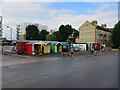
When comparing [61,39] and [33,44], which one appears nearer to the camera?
[33,44]

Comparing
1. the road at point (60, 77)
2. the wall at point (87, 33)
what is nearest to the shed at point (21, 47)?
the road at point (60, 77)

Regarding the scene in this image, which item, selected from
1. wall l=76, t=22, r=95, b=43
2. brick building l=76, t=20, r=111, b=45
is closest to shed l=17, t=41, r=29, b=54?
brick building l=76, t=20, r=111, b=45

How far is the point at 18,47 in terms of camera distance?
21344 mm

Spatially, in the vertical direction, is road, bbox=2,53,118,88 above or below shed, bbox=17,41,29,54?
below

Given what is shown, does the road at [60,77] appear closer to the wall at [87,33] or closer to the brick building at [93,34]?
the brick building at [93,34]

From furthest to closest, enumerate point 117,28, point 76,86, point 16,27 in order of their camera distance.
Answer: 1. point 16,27
2. point 117,28
3. point 76,86

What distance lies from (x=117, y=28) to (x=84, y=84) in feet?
152

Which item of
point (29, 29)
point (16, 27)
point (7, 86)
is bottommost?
point (7, 86)

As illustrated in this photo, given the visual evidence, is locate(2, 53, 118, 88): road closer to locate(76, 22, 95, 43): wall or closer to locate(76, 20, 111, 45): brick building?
locate(76, 20, 111, 45): brick building

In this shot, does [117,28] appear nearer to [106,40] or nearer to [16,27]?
[106,40]

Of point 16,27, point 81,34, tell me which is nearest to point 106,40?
point 81,34

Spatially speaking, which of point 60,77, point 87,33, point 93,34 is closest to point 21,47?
point 60,77

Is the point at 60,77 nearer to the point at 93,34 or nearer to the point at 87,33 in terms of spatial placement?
the point at 93,34

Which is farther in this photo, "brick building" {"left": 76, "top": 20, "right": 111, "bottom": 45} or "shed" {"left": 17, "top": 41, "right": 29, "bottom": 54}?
"brick building" {"left": 76, "top": 20, "right": 111, "bottom": 45}
